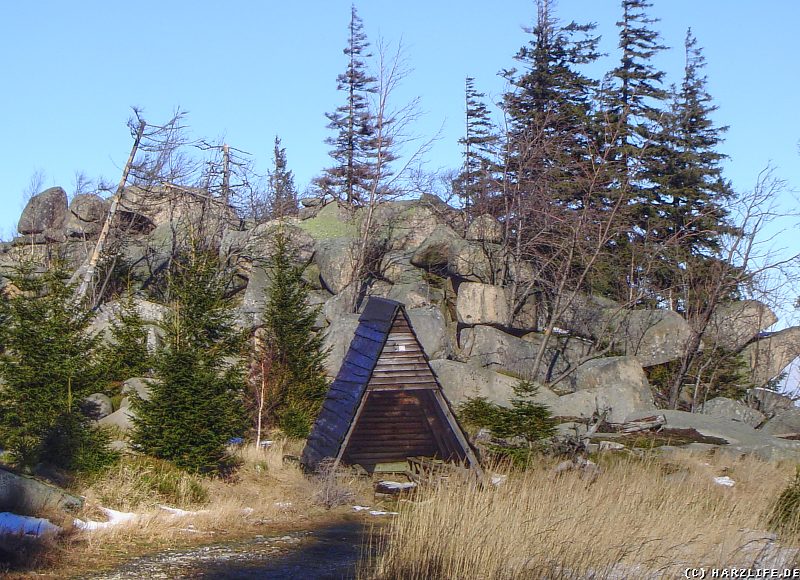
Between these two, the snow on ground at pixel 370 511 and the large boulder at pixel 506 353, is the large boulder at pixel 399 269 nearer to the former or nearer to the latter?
the large boulder at pixel 506 353

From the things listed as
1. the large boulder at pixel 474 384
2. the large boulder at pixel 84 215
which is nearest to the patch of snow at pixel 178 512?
the large boulder at pixel 474 384

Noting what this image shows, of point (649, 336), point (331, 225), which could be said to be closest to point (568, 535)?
point (649, 336)

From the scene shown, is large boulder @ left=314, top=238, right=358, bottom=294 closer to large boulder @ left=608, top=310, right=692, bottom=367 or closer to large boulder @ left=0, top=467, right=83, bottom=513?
large boulder @ left=608, top=310, right=692, bottom=367

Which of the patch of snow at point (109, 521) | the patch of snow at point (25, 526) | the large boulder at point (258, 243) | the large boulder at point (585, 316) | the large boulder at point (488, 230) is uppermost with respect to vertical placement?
the large boulder at point (488, 230)

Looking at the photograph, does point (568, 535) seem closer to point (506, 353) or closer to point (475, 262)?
point (506, 353)

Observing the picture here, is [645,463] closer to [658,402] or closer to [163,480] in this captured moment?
[163,480]

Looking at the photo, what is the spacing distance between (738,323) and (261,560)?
2747 cm

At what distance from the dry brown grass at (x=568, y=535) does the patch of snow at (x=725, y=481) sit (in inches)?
119

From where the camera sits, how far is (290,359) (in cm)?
2119

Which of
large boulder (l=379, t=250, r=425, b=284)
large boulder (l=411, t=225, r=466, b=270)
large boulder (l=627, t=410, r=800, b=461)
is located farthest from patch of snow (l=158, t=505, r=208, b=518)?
large boulder (l=411, t=225, r=466, b=270)

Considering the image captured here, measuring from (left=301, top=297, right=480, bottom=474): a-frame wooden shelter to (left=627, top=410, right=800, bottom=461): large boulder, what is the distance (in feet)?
21.3

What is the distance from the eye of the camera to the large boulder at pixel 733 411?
89.2ft

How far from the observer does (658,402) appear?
1142 inches

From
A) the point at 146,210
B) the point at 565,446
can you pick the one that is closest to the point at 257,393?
the point at 565,446
